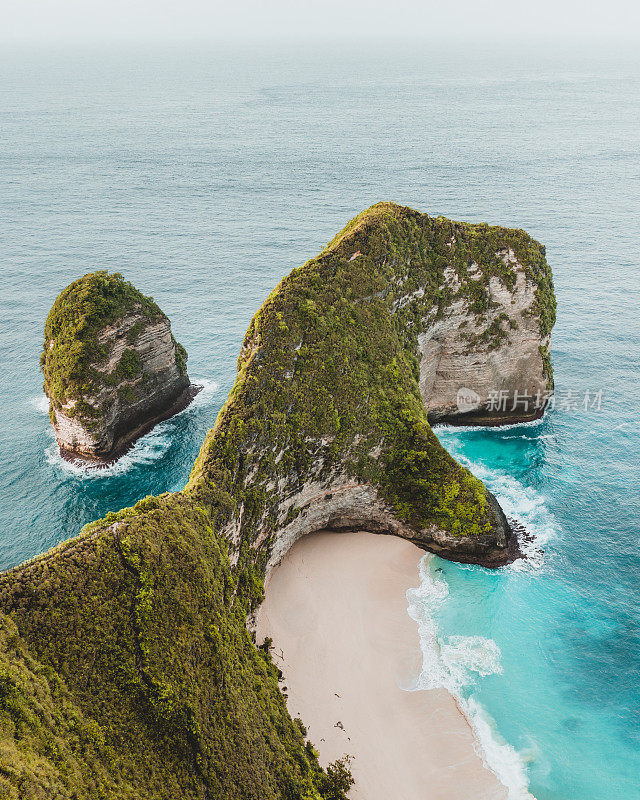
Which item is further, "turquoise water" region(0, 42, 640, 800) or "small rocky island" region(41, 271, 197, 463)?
"small rocky island" region(41, 271, 197, 463)

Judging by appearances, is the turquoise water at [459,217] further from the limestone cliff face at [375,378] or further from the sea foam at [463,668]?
the limestone cliff face at [375,378]

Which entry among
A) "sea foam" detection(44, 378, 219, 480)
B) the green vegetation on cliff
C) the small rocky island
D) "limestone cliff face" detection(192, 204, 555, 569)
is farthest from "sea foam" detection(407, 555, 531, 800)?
the green vegetation on cliff

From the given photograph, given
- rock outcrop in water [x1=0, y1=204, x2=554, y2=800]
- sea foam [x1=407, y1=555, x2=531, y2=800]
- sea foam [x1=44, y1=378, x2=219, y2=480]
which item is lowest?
sea foam [x1=407, y1=555, x2=531, y2=800]

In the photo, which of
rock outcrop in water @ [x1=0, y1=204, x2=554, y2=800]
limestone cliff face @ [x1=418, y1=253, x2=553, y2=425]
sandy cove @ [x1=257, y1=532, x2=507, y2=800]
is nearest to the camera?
rock outcrop in water @ [x1=0, y1=204, x2=554, y2=800]

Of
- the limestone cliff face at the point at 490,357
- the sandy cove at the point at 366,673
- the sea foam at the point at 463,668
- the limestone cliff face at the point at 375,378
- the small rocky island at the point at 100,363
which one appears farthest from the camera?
the limestone cliff face at the point at 490,357

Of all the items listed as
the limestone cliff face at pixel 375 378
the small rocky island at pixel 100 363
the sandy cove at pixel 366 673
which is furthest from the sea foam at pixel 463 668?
the small rocky island at pixel 100 363

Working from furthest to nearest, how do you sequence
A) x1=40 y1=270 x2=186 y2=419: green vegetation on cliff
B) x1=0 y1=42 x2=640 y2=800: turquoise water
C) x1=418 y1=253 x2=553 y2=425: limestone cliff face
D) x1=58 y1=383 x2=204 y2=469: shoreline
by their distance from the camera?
x1=58 y1=383 x2=204 y2=469: shoreline < x1=418 y1=253 x2=553 y2=425: limestone cliff face < x1=40 y1=270 x2=186 y2=419: green vegetation on cliff < x1=0 y1=42 x2=640 y2=800: turquoise water

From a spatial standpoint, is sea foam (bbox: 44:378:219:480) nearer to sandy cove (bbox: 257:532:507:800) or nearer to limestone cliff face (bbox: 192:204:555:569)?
limestone cliff face (bbox: 192:204:555:569)

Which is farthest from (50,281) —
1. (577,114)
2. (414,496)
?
(577,114)
